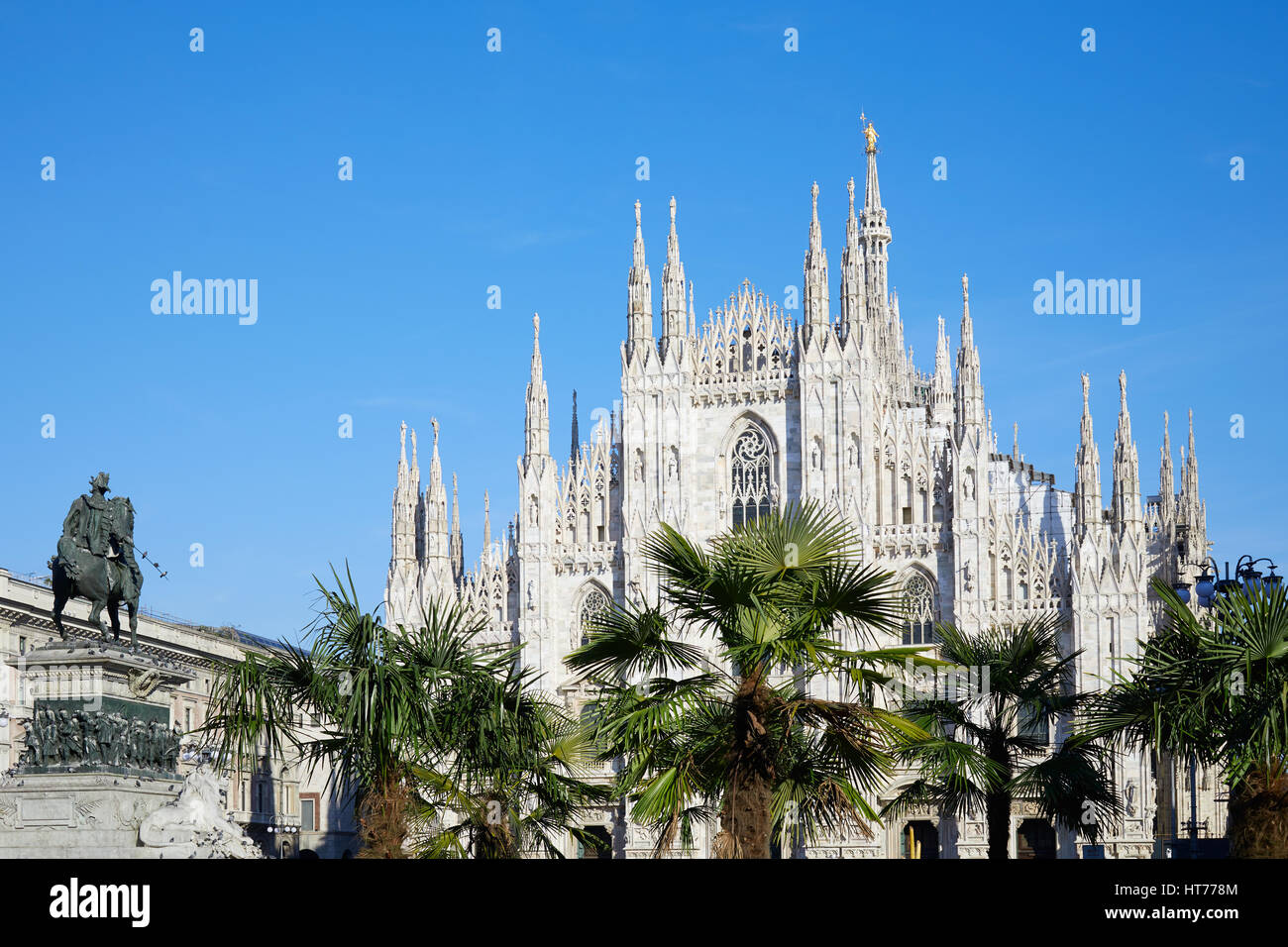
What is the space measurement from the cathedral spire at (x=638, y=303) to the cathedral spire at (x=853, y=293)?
7.30m

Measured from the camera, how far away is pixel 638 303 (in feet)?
216

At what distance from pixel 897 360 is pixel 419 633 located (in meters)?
62.8

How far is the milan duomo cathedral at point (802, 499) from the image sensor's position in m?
59.8

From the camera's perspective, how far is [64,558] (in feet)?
75.4

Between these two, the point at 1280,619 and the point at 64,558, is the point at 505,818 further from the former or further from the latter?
the point at 1280,619

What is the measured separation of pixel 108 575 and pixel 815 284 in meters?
43.3

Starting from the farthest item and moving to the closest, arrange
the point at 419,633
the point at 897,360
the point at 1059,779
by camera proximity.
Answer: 1. the point at 897,360
2. the point at 1059,779
3. the point at 419,633

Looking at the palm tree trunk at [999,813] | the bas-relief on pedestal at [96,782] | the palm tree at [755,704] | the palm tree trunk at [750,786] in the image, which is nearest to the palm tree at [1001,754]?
the palm tree trunk at [999,813]

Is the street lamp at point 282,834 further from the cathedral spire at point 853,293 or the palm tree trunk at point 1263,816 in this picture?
the palm tree trunk at point 1263,816

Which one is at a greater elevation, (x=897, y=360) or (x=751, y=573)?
(x=897, y=360)

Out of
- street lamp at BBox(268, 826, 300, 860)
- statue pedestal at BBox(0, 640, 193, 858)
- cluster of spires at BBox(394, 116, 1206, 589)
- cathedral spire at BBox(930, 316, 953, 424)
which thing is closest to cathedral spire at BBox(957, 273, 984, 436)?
cluster of spires at BBox(394, 116, 1206, 589)

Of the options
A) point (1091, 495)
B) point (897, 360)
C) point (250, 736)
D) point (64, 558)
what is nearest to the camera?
point (64, 558)
